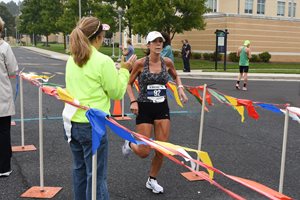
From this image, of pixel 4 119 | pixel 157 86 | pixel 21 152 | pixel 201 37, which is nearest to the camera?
pixel 157 86

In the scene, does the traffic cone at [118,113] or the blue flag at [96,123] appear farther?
the traffic cone at [118,113]

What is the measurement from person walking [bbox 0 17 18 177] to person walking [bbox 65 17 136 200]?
1.87 m

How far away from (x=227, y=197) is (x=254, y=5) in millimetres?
44742

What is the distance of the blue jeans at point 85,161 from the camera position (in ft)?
11.1

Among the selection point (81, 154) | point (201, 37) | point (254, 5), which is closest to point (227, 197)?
point (81, 154)

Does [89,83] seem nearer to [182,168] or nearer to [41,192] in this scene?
[41,192]

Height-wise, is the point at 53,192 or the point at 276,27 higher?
the point at 276,27

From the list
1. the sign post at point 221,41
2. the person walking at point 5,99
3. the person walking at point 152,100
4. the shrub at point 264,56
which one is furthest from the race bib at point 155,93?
the shrub at point 264,56

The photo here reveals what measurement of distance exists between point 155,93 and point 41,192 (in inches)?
70.3

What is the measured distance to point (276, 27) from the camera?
130ft

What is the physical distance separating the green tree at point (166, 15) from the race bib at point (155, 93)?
23784 millimetres

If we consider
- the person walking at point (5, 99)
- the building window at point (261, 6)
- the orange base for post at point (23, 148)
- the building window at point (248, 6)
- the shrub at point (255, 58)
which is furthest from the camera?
the building window at point (261, 6)

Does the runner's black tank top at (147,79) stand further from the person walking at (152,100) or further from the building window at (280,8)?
the building window at (280,8)

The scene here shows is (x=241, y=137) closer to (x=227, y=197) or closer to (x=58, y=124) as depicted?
(x=227, y=197)
